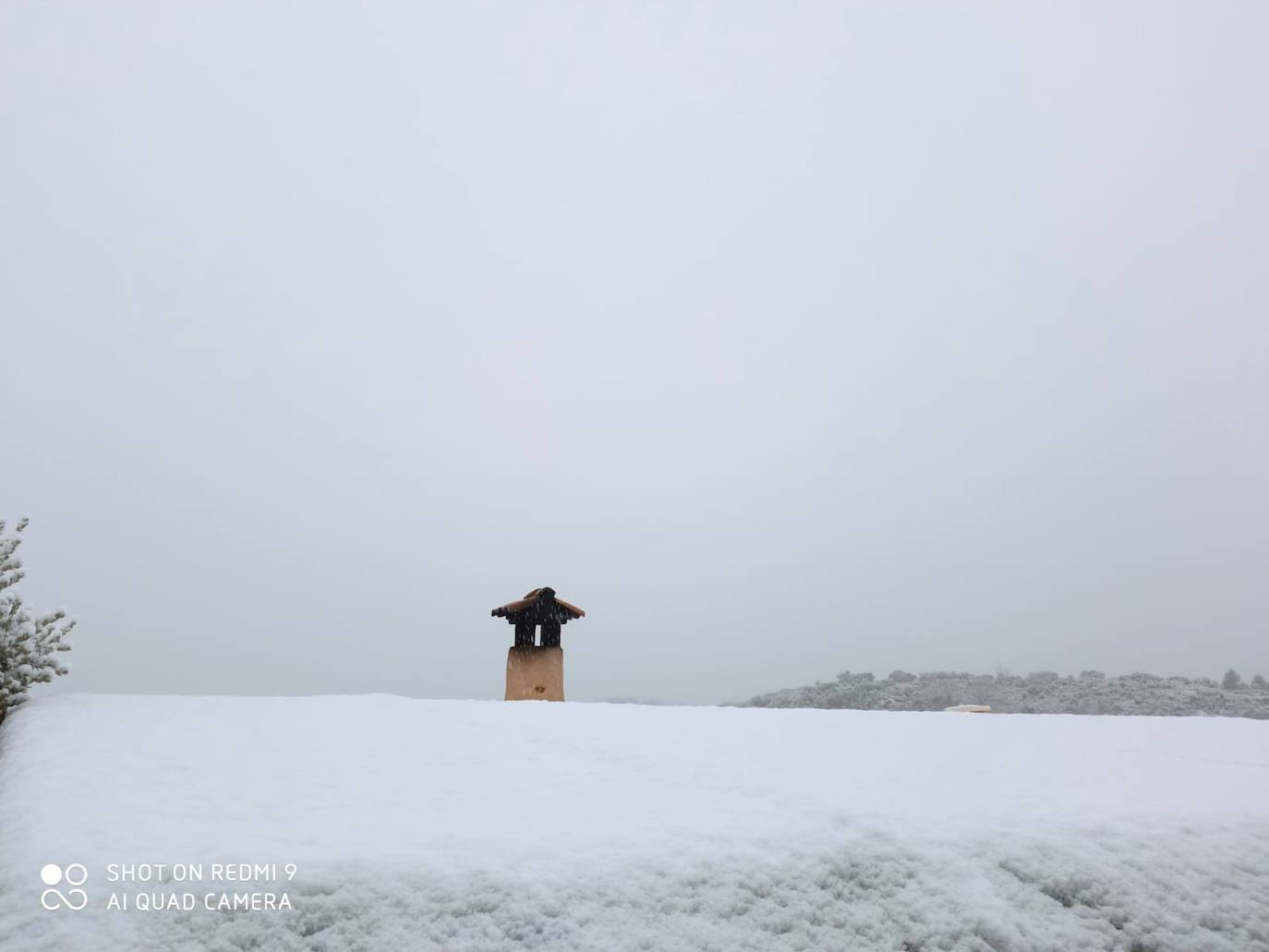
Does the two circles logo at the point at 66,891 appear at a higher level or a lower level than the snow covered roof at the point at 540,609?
lower

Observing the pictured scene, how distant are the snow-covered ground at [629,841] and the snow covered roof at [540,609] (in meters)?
6.75

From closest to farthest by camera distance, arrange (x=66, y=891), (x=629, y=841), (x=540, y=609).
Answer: (x=66, y=891) < (x=629, y=841) < (x=540, y=609)

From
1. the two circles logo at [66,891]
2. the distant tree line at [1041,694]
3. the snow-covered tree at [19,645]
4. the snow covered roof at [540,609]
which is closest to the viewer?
the two circles logo at [66,891]

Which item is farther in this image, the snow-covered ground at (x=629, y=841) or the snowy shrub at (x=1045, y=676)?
the snowy shrub at (x=1045, y=676)

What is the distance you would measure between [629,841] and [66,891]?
57.4 inches

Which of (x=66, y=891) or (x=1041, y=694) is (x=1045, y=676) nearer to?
(x=1041, y=694)

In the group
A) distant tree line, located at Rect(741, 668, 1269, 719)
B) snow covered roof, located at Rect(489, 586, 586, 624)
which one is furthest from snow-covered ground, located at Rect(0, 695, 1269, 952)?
distant tree line, located at Rect(741, 668, 1269, 719)

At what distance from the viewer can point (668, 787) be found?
112 inches

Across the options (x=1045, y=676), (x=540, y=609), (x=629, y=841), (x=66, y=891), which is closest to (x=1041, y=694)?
(x=1045, y=676)

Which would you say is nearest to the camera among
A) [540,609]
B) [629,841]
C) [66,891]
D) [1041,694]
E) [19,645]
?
[66,891]

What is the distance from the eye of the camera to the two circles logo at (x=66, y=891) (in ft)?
5.96

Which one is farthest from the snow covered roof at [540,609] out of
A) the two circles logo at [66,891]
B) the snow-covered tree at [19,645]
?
the two circles logo at [66,891]

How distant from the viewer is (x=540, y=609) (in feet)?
34.6

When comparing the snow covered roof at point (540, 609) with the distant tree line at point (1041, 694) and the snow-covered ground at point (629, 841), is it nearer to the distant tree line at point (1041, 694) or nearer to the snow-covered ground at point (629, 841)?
the distant tree line at point (1041, 694)
